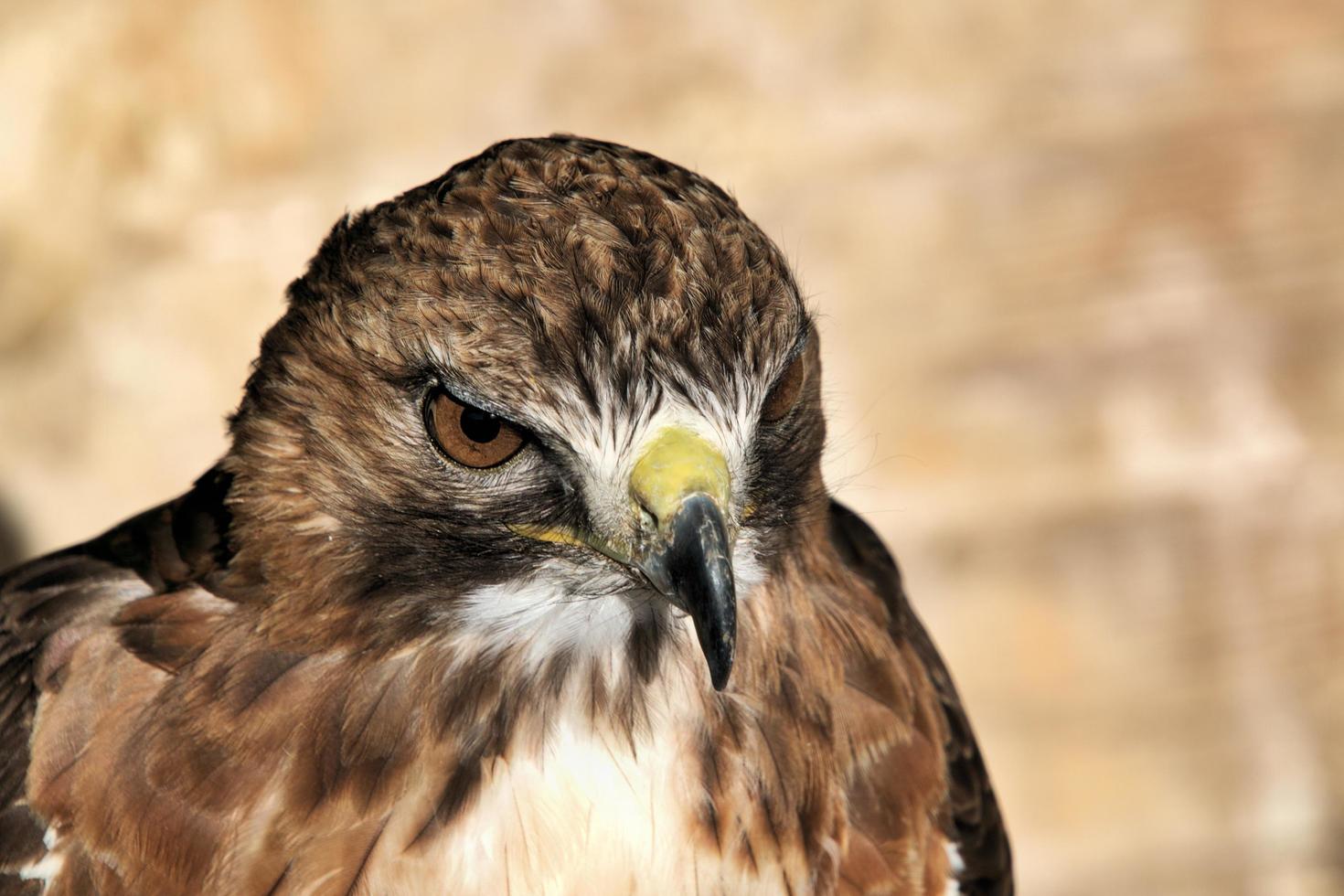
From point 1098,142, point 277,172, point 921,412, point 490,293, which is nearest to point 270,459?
point 490,293

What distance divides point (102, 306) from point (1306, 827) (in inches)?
147

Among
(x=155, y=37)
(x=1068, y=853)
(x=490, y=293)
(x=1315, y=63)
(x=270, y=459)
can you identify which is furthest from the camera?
(x=1068, y=853)

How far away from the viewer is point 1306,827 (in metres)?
4.70

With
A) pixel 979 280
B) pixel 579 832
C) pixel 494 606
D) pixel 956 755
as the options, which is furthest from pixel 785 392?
pixel 979 280

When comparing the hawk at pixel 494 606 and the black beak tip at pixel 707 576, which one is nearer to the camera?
the black beak tip at pixel 707 576

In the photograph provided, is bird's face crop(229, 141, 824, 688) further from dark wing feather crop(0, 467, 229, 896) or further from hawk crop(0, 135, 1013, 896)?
dark wing feather crop(0, 467, 229, 896)

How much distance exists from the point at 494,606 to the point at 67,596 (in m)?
0.74

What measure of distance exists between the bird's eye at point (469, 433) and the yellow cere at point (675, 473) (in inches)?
6.2

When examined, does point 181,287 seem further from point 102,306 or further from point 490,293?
point 490,293

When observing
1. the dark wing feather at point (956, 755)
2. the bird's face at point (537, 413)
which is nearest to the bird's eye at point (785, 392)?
the bird's face at point (537, 413)

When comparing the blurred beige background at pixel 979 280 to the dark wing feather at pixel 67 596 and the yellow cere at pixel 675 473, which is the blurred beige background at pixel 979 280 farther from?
the yellow cere at pixel 675 473

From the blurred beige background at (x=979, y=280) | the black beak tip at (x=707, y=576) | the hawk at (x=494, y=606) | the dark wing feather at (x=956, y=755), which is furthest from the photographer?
the blurred beige background at (x=979, y=280)

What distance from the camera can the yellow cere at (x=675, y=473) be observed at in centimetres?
181

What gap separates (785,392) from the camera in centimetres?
203
